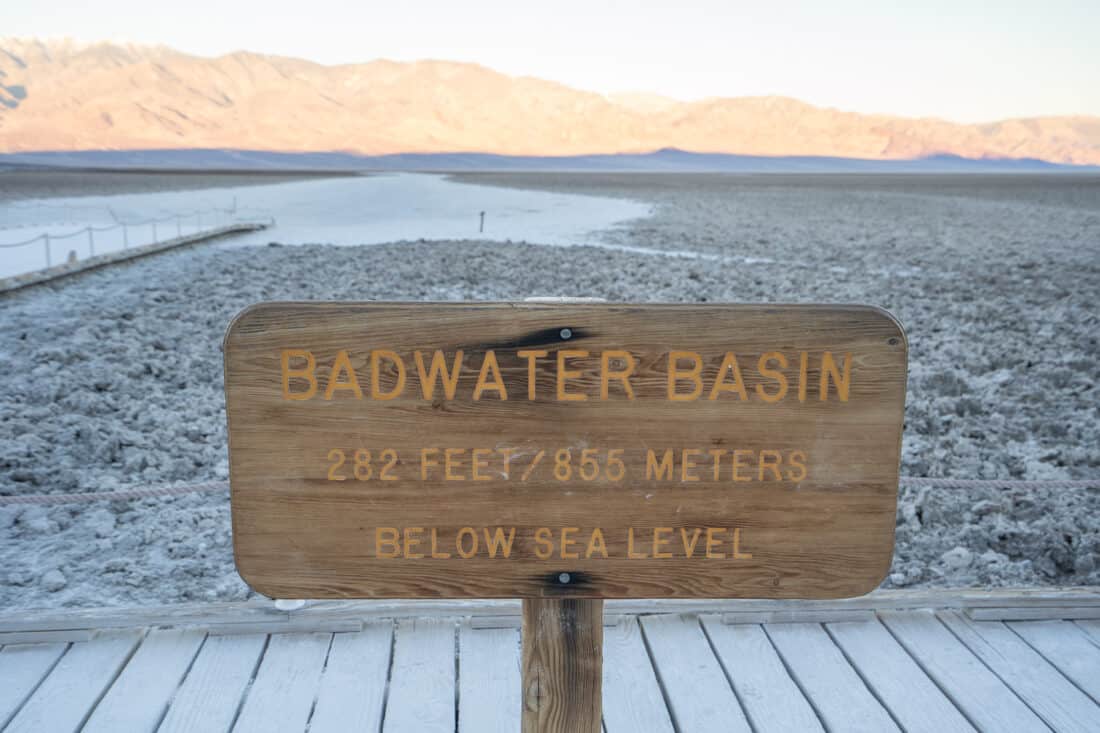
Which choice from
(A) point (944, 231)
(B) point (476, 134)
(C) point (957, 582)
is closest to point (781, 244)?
(A) point (944, 231)

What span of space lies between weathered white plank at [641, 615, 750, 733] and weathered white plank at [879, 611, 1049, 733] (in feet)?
1.82

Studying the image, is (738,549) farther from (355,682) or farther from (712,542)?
(355,682)

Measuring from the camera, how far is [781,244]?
18.6 metres

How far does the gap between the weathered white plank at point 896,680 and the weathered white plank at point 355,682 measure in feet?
4.10

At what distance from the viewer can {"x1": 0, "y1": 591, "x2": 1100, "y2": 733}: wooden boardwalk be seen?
234 cm

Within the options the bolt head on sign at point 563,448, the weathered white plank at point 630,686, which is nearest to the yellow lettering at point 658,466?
the bolt head on sign at point 563,448

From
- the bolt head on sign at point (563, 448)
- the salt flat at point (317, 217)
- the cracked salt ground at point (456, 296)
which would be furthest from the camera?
the salt flat at point (317, 217)

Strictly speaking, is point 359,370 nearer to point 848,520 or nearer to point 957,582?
point 848,520

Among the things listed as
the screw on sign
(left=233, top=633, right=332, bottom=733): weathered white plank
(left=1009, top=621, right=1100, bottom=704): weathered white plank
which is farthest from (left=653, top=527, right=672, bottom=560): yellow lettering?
(left=1009, top=621, right=1100, bottom=704): weathered white plank

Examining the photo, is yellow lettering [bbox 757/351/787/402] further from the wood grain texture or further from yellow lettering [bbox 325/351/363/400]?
yellow lettering [bbox 325/351/363/400]

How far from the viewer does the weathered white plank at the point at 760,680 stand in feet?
7.72

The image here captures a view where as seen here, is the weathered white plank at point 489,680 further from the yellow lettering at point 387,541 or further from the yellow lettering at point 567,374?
the yellow lettering at point 567,374

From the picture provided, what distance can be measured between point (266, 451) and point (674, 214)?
2803 centimetres

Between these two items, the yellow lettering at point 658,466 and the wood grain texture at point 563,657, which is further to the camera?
the wood grain texture at point 563,657
